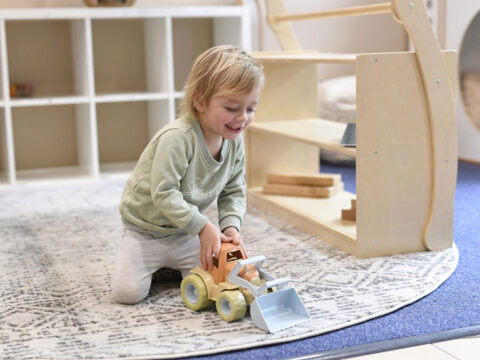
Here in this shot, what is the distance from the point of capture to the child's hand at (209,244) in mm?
1369

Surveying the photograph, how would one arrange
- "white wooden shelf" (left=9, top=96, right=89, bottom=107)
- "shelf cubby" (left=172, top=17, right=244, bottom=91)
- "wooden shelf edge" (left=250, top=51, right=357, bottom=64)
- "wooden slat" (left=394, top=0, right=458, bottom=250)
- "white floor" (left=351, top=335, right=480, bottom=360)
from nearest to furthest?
"white floor" (left=351, top=335, right=480, bottom=360)
"wooden slat" (left=394, top=0, right=458, bottom=250)
"wooden shelf edge" (left=250, top=51, right=357, bottom=64)
"white wooden shelf" (left=9, top=96, right=89, bottom=107)
"shelf cubby" (left=172, top=17, right=244, bottom=91)

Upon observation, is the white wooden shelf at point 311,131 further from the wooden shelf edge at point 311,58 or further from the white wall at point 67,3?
the white wall at point 67,3

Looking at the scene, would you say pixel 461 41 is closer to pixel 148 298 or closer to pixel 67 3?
pixel 67 3

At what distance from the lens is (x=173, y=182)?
1385 mm

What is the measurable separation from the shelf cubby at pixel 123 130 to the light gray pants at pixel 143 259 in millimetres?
1548

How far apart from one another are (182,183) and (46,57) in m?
1.74

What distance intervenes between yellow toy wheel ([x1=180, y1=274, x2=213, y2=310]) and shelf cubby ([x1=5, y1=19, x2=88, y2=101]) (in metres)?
1.58

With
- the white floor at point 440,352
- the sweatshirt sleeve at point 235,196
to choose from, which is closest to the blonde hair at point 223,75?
the sweatshirt sleeve at point 235,196

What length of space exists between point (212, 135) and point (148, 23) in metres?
1.64

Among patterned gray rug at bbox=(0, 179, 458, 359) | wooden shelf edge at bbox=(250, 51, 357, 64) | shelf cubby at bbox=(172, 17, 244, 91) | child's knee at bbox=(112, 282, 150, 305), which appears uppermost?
shelf cubby at bbox=(172, 17, 244, 91)

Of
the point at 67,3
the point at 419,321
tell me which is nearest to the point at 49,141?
the point at 67,3

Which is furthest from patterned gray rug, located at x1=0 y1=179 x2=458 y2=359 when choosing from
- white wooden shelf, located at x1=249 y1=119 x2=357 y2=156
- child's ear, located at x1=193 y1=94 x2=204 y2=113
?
child's ear, located at x1=193 y1=94 x2=204 y2=113

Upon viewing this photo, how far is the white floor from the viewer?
3.83 ft

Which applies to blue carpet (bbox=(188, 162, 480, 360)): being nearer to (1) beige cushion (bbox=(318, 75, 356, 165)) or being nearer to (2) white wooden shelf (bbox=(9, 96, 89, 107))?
(1) beige cushion (bbox=(318, 75, 356, 165))
